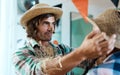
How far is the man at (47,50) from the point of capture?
833mm

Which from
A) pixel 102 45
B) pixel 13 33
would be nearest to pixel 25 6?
pixel 13 33

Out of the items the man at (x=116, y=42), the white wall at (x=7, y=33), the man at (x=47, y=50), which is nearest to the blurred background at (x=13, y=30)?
the white wall at (x=7, y=33)

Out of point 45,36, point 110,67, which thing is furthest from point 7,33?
point 110,67

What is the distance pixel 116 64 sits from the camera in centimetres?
89

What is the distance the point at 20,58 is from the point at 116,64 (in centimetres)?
52

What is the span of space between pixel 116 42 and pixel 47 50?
62 centimetres

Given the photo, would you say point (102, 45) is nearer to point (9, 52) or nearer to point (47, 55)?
point (47, 55)

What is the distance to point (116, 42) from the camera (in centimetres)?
88

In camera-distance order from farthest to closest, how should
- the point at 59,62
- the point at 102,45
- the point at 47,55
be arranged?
the point at 47,55, the point at 59,62, the point at 102,45

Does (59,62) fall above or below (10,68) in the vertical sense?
above

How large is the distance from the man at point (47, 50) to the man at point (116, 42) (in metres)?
0.04

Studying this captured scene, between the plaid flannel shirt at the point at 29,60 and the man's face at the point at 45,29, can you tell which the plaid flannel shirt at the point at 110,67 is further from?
the man's face at the point at 45,29

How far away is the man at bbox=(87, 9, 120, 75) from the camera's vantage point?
2.84ft

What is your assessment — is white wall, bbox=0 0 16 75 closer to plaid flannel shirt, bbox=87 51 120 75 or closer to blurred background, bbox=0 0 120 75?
blurred background, bbox=0 0 120 75
